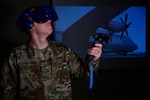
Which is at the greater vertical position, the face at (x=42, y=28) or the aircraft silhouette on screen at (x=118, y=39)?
the face at (x=42, y=28)

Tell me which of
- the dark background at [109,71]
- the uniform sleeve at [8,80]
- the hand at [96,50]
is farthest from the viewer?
the dark background at [109,71]

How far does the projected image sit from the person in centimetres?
50

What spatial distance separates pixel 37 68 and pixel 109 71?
0.72 meters

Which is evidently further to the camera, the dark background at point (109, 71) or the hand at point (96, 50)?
the dark background at point (109, 71)

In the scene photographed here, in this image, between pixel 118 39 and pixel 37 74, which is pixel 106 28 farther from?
pixel 37 74

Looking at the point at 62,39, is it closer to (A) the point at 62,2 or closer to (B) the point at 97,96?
(A) the point at 62,2

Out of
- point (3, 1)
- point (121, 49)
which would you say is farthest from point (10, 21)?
point (121, 49)

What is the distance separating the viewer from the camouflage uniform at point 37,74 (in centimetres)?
119

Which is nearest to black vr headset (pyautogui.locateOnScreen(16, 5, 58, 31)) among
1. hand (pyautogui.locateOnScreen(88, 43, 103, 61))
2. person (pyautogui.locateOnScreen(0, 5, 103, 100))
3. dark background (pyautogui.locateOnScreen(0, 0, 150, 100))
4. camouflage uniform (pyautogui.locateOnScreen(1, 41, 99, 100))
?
person (pyautogui.locateOnScreen(0, 5, 103, 100))

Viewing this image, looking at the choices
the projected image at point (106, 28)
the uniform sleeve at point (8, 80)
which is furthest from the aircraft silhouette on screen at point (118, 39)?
the uniform sleeve at point (8, 80)

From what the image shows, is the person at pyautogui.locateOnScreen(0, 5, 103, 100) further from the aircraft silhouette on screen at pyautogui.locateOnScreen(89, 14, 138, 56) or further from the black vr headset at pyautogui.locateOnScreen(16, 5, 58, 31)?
the aircraft silhouette on screen at pyautogui.locateOnScreen(89, 14, 138, 56)

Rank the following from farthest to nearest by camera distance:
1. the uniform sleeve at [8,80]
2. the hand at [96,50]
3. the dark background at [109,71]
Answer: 1. the dark background at [109,71]
2. the uniform sleeve at [8,80]
3. the hand at [96,50]

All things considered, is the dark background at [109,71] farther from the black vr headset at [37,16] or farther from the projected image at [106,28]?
the black vr headset at [37,16]

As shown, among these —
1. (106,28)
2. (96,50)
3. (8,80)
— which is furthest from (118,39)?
(8,80)
